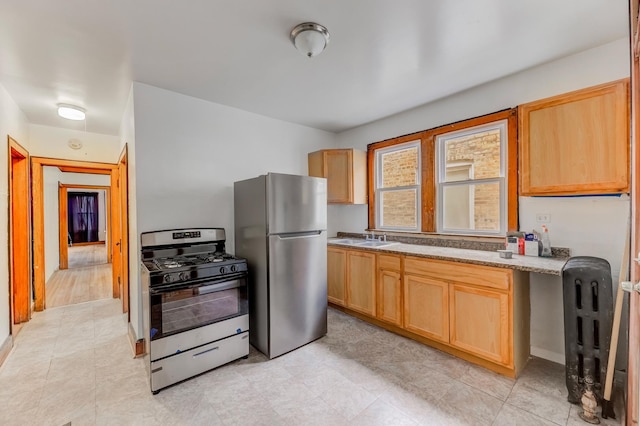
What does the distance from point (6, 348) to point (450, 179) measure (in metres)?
4.85

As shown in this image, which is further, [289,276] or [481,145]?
[481,145]

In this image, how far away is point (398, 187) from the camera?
3.74m

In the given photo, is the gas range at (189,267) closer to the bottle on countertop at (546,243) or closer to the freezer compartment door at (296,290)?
the freezer compartment door at (296,290)

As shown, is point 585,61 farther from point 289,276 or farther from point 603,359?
point 289,276

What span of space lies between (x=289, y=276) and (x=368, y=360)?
105 centimetres

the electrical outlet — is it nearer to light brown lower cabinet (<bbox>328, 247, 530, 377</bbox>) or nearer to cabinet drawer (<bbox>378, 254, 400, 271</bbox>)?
light brown lower cabinet (<bbox>328, 247, 530, 377</bbox>)

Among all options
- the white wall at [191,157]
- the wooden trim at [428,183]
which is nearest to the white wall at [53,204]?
the white wall at [191,157]

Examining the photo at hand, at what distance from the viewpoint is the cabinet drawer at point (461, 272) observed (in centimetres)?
223

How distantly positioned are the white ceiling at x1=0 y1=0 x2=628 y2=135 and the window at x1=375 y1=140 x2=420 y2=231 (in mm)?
829

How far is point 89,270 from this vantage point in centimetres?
632

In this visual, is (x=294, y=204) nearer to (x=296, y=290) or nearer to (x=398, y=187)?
(x=296, y=290)

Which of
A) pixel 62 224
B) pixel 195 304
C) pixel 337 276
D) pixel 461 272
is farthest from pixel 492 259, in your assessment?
pixel 62 224

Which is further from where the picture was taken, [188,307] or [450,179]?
[450,179]

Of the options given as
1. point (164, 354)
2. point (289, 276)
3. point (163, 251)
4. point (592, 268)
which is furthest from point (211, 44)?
point (592, 268)
